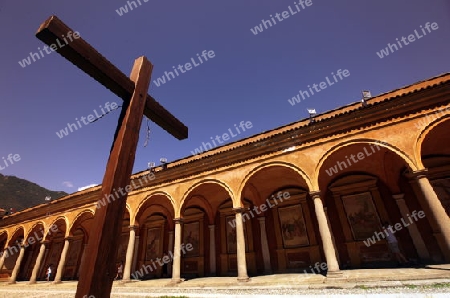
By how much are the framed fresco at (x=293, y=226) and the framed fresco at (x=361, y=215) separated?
7.24 feet

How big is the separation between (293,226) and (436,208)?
6.26 m

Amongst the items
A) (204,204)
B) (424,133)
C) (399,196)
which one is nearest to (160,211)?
(204,204)

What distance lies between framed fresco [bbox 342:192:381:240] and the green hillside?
56.0m

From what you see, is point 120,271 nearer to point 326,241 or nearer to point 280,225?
point 280,225

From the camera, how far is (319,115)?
12.3 metres

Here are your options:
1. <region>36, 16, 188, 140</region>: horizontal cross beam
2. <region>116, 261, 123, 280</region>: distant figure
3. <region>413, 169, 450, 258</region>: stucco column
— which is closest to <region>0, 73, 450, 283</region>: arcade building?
<region>413, 169, 450, 258</region>: stucco column

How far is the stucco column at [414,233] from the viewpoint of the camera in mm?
9406

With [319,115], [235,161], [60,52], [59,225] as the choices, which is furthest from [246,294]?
[59,225]

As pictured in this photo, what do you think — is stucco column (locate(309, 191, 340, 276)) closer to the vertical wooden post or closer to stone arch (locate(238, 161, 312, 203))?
stone arch (locate(238, 161, 312, 203))

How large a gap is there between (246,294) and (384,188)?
27.4 feet

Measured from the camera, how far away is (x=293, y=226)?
40.2 ft

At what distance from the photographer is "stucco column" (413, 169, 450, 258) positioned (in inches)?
270

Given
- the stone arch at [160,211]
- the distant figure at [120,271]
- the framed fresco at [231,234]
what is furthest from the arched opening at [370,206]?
the distant figure at [120,271]

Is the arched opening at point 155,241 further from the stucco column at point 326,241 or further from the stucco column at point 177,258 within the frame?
the stucco column at point 326,241
